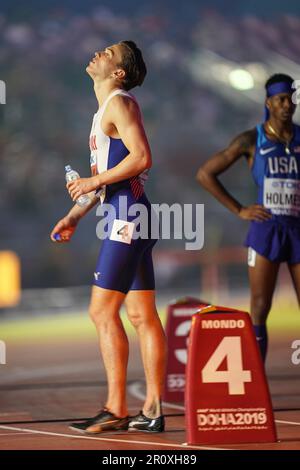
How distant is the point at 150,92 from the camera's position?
29.4m

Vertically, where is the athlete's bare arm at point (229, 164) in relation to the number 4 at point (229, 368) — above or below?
above

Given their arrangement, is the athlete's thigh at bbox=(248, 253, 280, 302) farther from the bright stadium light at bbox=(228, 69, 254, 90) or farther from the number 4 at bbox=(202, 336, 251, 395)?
the bright stadium light at bbox=(228, 69, 254, 90)

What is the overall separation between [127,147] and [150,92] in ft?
77.3

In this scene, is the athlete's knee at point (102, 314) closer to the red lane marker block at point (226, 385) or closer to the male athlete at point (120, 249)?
the male athlete at point (120, 249)

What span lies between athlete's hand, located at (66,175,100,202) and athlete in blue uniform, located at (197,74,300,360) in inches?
68.4

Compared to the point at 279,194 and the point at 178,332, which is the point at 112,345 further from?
the point at 178,332

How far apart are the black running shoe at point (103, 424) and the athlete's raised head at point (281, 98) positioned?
248 cm

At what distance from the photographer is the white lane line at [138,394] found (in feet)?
25.0

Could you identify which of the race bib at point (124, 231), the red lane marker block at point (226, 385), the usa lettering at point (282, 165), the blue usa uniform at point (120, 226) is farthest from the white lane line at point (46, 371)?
the red lane marker block at point (226, 385)

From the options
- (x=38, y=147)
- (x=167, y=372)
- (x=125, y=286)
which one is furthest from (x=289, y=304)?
(x=125, y=286)

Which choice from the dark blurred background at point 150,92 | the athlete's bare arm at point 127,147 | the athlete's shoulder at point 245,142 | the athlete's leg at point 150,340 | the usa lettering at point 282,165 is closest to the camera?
the athlete's bare arm at point 127,147

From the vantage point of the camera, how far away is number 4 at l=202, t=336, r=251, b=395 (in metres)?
5.60

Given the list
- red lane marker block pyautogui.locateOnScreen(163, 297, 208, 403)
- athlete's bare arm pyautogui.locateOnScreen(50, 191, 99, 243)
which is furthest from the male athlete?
red lane marker block pyautogui.locateOnScreen(163, 297, 208, 403)

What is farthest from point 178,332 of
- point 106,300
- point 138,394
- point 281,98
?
point 106,300
